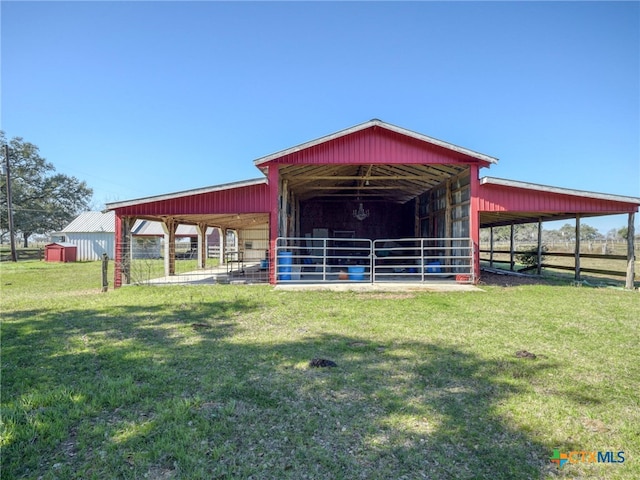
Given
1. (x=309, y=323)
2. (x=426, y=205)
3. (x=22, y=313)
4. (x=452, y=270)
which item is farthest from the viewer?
(x=426, y=205)

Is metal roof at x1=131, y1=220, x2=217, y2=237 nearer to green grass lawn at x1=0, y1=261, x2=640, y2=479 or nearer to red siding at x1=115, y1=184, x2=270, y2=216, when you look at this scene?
red siding at x1=115, y1=184, x2=270, y2=216

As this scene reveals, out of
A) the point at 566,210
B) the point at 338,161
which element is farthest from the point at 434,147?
the point at 566,210

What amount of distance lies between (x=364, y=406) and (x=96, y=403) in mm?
2467

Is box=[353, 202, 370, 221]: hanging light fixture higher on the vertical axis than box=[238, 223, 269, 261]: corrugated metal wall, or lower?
higher

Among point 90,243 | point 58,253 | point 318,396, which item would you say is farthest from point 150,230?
point 318,396

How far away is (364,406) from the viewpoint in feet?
10.7

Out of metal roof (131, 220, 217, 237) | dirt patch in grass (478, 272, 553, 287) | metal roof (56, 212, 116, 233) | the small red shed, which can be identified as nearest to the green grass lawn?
dirt patch in grass (478, 272, 553, 287)

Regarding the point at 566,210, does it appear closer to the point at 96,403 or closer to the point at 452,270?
the point at 452,270

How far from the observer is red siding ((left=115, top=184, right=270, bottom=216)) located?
11.2 metres

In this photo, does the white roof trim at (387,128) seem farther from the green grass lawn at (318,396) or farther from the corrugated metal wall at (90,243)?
the corrugated metal wall at (90,243)

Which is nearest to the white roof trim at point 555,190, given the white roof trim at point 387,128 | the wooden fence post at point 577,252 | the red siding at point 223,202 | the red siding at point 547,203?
the red siding at point 547,203

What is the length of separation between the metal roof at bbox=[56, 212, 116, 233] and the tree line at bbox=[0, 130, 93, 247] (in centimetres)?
893

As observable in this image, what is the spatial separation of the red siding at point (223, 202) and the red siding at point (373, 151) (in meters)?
1.20

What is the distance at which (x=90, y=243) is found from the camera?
92.5ft
